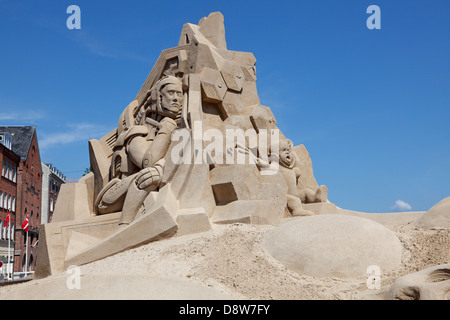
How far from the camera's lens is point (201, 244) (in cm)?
546

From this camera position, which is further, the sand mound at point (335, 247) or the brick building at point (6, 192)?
the brick building at point (6, 192)

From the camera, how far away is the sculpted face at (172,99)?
299 inches

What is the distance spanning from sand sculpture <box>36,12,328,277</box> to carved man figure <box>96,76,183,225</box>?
0.05ft

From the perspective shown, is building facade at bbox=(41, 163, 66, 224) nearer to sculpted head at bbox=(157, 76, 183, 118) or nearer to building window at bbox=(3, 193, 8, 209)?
building window at bbox=(3, 193, 8, 209)

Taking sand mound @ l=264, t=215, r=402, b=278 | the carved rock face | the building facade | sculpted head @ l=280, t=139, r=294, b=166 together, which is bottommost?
the carved rock face

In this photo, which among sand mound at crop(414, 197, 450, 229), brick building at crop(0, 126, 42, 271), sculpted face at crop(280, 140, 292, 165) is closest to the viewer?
sand mound at crop(414, 197, 450, 229)

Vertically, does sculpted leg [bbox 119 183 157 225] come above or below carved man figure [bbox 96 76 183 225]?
below

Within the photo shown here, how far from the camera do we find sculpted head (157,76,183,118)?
7598 millimetres

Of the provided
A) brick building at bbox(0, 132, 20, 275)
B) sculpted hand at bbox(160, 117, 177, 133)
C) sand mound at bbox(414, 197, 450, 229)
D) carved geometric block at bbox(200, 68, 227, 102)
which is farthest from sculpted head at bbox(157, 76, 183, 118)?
brick building at bbox(0, 132, 20, 275)

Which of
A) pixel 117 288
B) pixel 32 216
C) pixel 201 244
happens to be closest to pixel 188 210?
pixel 201 244

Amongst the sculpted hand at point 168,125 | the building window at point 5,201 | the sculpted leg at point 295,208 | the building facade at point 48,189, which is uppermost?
the building facade at point 48,189

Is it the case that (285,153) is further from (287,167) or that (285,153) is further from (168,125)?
(168,125)

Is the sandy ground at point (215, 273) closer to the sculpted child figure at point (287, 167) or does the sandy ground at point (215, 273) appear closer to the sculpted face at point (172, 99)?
the sculpted child figure at point (287, 167)

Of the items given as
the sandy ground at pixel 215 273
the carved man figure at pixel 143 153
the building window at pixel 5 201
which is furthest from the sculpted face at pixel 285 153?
the building window at pixel 5 201
